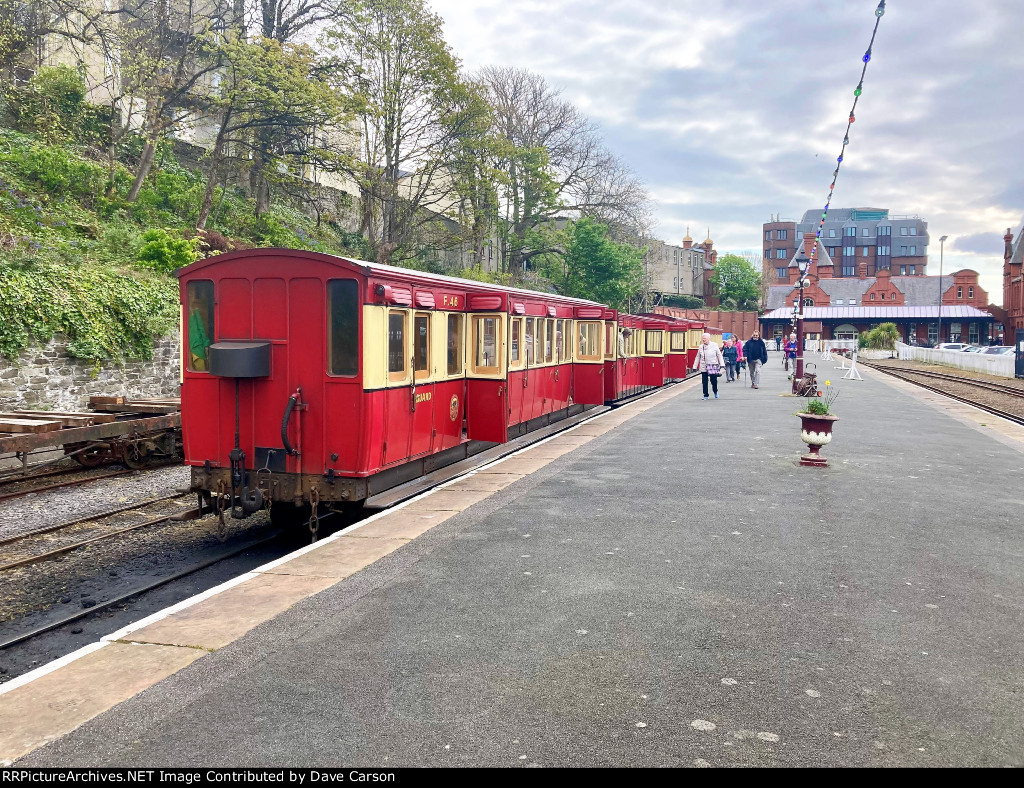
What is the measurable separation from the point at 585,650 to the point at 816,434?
766cm

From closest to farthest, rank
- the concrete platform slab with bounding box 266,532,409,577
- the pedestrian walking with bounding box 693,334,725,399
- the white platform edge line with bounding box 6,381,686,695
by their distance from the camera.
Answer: the white platform edge line with bounding box 6,381,686,695
the concrete platform slab with bounding box 266,532,409,577
the pedestrian walking with bounding box 693,334,725,399

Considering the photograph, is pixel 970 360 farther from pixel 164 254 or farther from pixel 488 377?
pixel 164 254

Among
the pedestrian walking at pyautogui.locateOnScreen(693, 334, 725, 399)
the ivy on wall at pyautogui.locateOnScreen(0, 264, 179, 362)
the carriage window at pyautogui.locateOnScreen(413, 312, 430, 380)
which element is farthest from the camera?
the pedestrian walking at pyautogui.locateOnScreen(693, 334, 725, 399)

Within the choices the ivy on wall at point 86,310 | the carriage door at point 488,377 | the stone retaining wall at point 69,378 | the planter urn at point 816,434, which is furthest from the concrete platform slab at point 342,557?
the ivy on wall at point 86,310

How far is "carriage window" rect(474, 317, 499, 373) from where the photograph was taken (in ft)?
37.4

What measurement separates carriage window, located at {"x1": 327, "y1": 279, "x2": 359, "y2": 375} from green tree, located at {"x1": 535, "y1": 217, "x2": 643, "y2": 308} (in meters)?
35.9

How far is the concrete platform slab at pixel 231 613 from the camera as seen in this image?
5090 mm

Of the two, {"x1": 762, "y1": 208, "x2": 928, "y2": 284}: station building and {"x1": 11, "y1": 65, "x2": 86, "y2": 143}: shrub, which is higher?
{"x1": 762, "y1": 208, "x2": 928, "y2": 284}: station building

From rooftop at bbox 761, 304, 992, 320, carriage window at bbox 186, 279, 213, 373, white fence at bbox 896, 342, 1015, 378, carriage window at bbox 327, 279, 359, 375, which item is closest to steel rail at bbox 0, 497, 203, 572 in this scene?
carriage window at bbox 186, 279, 213, 373

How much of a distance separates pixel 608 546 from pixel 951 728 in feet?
11.8

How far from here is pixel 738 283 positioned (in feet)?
344

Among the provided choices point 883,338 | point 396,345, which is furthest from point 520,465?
point 883,338

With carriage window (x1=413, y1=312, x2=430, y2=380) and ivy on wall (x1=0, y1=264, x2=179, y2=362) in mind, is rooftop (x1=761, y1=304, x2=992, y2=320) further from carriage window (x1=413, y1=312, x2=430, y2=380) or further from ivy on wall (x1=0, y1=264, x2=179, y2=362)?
carriage window (x1=413, y1=312, x2=430, y2=380)
